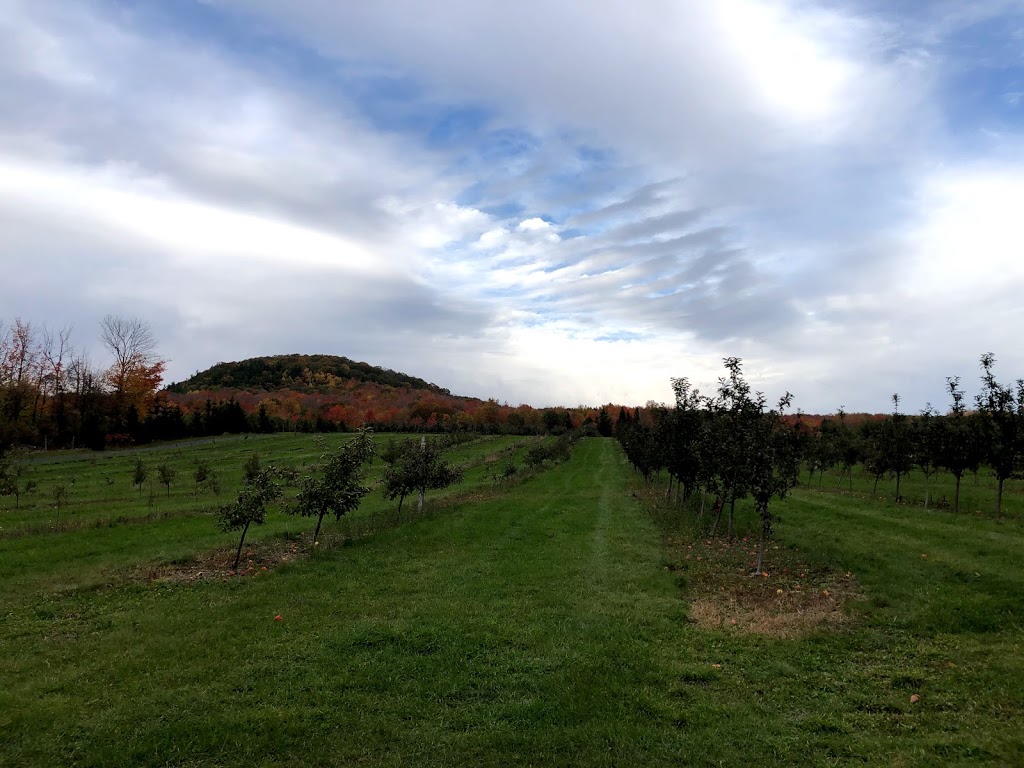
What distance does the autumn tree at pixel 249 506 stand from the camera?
16.7 metres

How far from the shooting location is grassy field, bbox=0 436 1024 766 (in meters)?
6.87

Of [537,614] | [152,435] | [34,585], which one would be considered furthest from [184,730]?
[152,435]

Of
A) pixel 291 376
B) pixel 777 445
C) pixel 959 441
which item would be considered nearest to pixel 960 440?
pixel 959 441

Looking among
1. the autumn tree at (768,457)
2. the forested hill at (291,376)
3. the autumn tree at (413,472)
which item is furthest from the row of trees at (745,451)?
the forested hill at (291,376)

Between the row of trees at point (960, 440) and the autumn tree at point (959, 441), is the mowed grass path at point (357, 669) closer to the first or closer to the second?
the row of trees at point (960, 440)

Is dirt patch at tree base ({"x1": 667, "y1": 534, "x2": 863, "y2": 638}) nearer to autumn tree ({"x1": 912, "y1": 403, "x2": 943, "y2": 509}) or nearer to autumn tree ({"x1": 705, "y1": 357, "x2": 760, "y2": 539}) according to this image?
autumn tree ({"x1": 705, "y1": 357, "x2": 760, "y2": 539})

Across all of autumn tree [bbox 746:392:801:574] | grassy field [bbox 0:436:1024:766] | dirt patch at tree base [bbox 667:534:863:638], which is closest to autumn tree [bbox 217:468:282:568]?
grassy field [bbox 0:436:1024:766]

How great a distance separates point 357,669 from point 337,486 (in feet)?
35.0

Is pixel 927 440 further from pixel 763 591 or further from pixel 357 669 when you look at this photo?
pixel 357 669

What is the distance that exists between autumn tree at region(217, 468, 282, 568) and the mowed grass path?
216cm

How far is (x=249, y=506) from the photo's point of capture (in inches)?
662

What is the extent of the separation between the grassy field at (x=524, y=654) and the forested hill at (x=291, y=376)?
468ft

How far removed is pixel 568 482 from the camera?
43.8 m

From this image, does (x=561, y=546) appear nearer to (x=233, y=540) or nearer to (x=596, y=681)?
(x=596, y=681)
